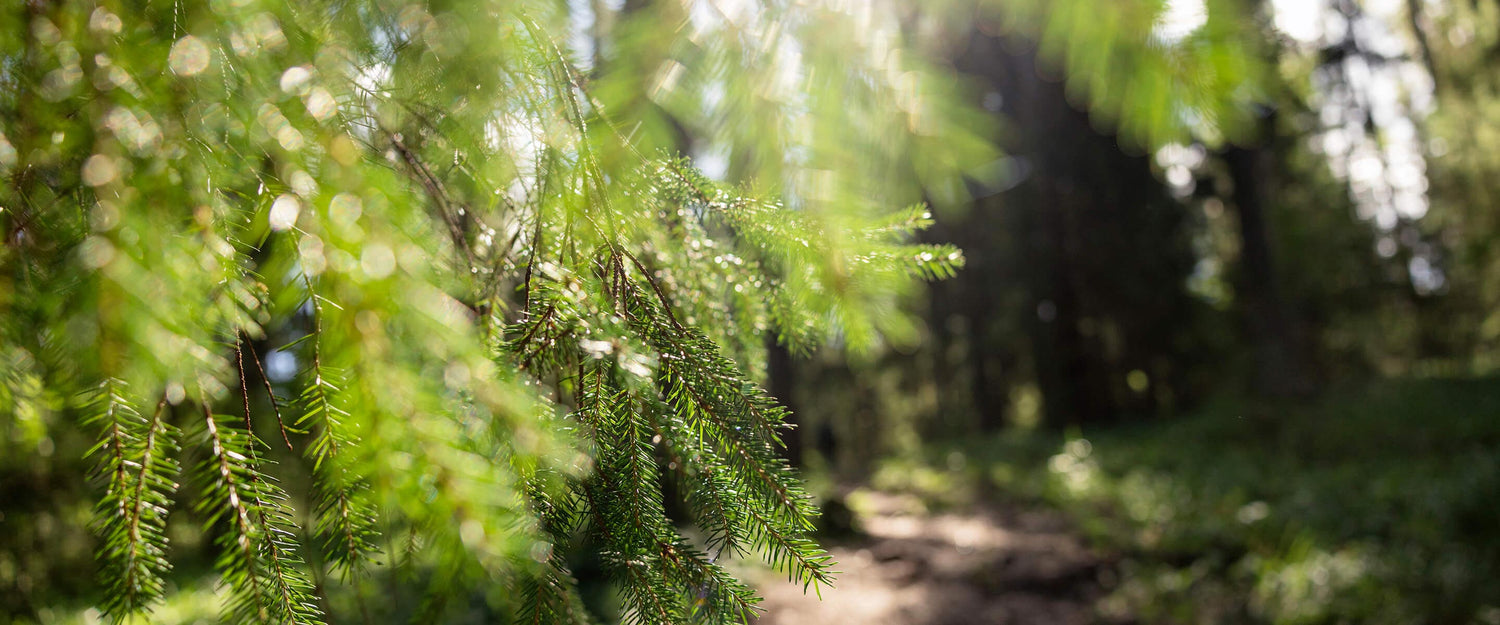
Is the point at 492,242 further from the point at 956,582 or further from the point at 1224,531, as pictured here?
the point at 1224,531

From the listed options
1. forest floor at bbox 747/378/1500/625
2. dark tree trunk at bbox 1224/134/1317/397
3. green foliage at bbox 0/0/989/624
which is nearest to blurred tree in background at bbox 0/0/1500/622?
green foliage at bbox 0/0/989/624

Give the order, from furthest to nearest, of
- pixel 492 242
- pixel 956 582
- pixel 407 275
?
pixel 956 582
pixel 492 242
pixel 407 275

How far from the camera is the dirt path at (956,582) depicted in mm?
6016

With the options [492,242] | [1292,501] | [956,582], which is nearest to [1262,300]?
[1292,501]

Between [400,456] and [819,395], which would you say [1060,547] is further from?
[819,395]

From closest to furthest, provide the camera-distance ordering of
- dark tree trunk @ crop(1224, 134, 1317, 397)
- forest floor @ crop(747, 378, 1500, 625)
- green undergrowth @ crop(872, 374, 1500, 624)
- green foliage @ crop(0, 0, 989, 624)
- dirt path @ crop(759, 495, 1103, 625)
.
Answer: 1. green foliage @ crop(0, 0, 989, 624)
2. green undergrowth @ crop(872, 374, 1500, 624)
3. forest floor @ crop(747, 378, 1500, 625)
4. dirt path @ crop(759, 495, 1103, 625)
5. dark tree trunk @ crop(1224, 134, 1317, 397)

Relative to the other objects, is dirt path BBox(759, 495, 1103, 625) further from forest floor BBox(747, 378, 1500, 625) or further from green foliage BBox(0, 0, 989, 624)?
green foliage BBox(0, 0, 989, 624)

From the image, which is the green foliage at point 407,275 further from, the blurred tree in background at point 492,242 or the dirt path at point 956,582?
the dirt path at point 956,582

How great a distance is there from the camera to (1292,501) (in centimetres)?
746

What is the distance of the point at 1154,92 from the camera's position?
2.85 feet

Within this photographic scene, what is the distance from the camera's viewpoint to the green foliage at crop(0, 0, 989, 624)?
24.7 inches

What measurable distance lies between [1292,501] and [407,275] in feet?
Answer: 30.2

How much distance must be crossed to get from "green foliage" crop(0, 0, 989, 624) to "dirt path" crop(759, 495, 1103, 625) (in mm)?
3817

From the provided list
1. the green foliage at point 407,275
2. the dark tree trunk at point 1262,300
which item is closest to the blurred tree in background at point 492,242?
the green foliage at point 407,275
